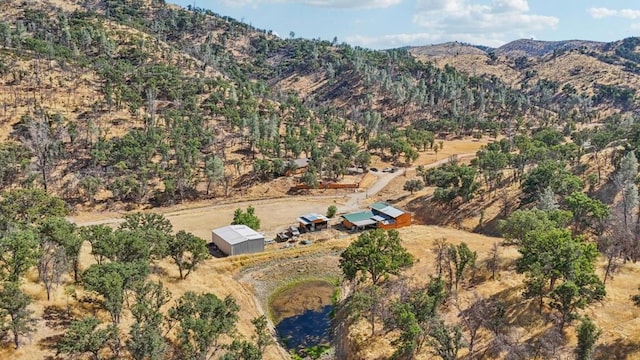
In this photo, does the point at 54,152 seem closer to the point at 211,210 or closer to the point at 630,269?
the point at 211,210

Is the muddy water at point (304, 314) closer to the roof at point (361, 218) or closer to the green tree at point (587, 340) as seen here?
the roof at point (361, 218)

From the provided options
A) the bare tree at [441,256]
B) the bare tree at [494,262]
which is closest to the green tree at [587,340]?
the bare tree at [441,256]

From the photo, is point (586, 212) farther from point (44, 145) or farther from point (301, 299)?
point (44, 145)

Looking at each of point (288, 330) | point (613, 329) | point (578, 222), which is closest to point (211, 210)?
point (288, 330)

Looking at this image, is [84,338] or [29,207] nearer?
[84,338]

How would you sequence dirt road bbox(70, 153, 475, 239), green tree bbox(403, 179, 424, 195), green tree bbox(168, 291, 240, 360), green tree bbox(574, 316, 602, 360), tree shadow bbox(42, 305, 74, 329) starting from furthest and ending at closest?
green tree bbox(403, 179, 424, 195) → dirt road bbox(70, 153, 475, 239) → tree shadow bbox(42, 305, 74, 329) → green tree bbox(168, 291, 240, 360) → green tree bbox(574, 316, 602, 360)

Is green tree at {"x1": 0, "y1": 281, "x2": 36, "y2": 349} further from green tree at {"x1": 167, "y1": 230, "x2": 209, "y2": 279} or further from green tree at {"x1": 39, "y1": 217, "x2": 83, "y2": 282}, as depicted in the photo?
green tree at {"x1": 167, "y1": 230, "x2": 209, "y2": 279}

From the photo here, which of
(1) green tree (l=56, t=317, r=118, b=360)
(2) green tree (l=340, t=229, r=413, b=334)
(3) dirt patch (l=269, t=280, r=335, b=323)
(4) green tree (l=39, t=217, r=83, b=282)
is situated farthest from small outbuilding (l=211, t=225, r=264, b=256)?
(1) green tree (l=56, t=317, r=118, b=360)

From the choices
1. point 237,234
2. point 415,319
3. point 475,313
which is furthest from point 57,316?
point 475,313
